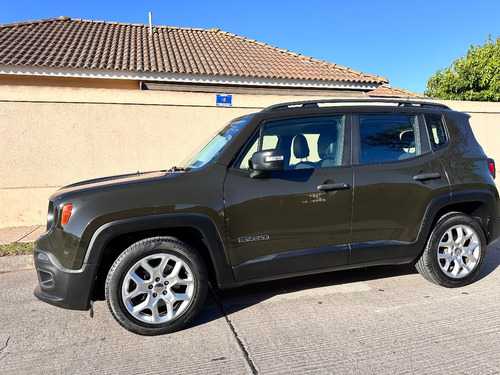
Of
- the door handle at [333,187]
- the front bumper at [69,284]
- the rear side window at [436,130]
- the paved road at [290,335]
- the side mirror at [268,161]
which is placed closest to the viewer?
the paved road at [290,335]

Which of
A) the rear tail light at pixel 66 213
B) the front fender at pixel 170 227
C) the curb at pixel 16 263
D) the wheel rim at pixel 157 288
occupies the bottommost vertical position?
the curb at pixel 16 263

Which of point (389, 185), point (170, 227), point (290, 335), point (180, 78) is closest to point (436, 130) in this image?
point (389, 185)

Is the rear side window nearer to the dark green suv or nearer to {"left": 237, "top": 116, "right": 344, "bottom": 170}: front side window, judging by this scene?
the dark green suv

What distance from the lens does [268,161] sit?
3.03m

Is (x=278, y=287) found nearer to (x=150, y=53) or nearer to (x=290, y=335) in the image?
(x=290, y=335)

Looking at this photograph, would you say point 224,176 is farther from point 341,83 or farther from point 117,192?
point 341,83

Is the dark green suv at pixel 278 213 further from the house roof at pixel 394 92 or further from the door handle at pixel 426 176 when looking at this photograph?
the house roof at pixel 394 92

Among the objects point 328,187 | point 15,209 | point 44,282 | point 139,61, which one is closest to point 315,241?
point 328,187

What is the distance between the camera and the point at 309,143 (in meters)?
3.64

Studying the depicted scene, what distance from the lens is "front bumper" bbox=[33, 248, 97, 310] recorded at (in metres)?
2.83

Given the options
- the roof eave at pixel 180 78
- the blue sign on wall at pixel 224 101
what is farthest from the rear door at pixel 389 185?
the roof eave at pixel 180 78

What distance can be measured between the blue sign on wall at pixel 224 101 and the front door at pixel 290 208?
4.93 metres

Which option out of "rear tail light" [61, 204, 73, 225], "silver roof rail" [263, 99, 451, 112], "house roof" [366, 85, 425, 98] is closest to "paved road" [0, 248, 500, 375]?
"rear tail light" [61, 204, 73, 225]

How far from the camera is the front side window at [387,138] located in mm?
3617
